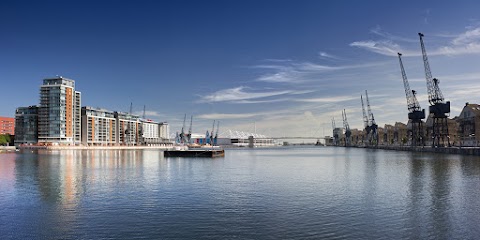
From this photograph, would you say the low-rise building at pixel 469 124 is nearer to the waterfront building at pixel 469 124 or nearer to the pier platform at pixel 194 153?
the waterfront building at pixel 469 124

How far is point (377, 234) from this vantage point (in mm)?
24828

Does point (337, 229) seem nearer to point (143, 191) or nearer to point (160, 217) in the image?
point (160, 217)

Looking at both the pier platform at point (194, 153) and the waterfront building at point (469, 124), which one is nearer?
Result: the pier platform at point (194, 153)

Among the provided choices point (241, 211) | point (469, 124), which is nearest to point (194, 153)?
point (241, 211)

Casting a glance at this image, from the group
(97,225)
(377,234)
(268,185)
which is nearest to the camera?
(377,234)

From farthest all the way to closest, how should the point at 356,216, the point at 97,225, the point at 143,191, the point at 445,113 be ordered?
1. the point at 445,113
2. the point at 143,191
3. the point at 356,216
4. the point at 97,225

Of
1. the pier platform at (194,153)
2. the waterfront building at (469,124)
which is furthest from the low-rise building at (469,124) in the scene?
the pier platform at (194,153)

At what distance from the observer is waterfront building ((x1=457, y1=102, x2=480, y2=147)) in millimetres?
172000

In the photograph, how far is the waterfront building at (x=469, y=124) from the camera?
172 m

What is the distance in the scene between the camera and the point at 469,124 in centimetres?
18200

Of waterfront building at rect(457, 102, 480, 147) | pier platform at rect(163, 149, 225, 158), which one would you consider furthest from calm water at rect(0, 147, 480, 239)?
waterfront building at rect(457, 102, 480, 147)

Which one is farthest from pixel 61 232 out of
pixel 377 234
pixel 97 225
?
→ pixel 377 234

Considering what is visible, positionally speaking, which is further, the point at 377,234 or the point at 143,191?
the point at 143,191

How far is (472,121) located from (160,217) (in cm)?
17999
